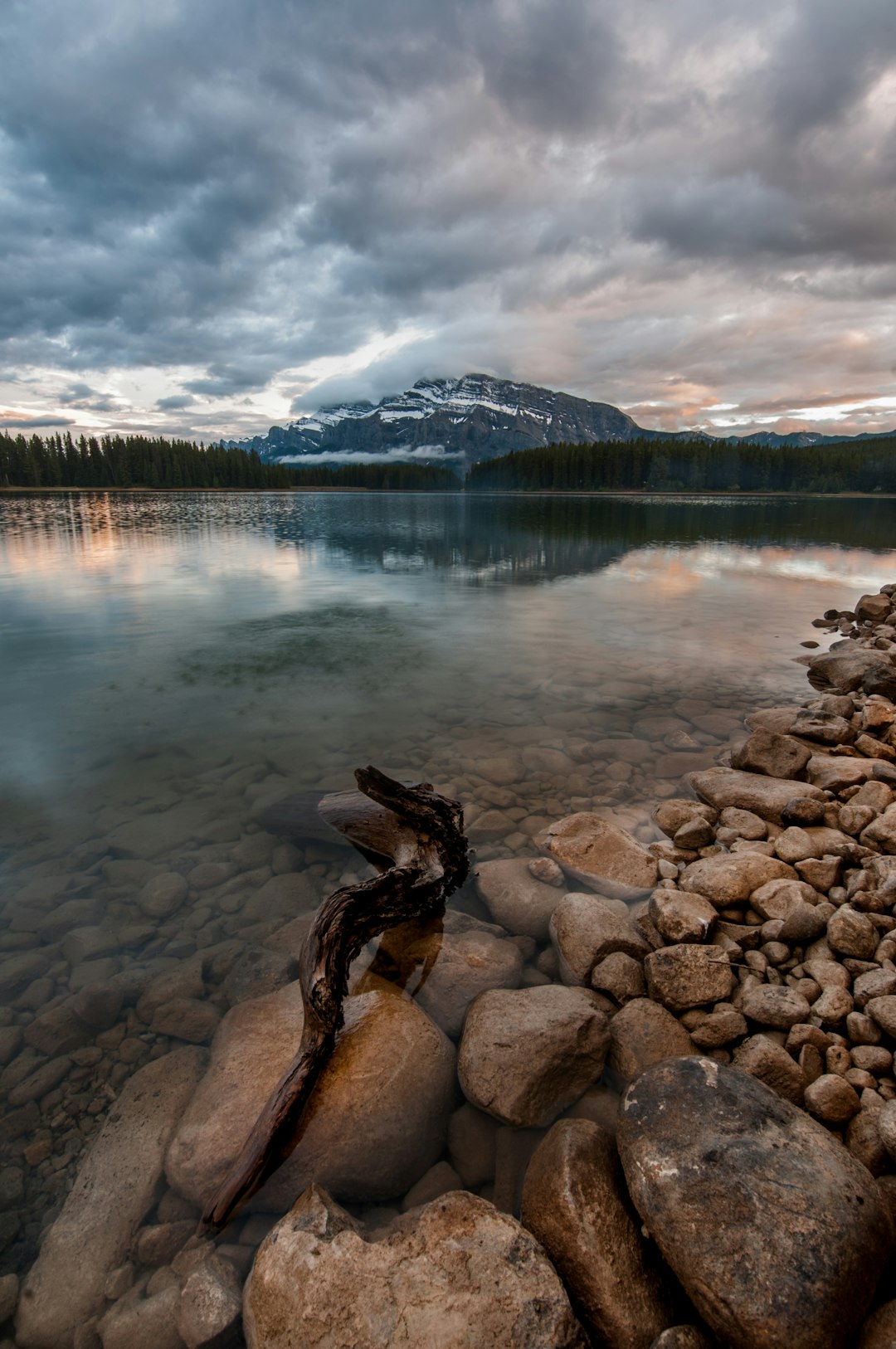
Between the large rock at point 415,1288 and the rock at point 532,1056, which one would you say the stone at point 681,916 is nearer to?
the rock at point 532,1056

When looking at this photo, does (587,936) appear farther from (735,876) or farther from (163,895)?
(163,895)

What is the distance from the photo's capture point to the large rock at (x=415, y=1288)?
257 cm

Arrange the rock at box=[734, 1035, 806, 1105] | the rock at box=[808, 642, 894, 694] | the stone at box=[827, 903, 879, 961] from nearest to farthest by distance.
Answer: the rock at box=[734, 1035, 806, 1105]
the stone at box=[827, 903, 879, 961]
the rock at box=[808, 642, 894, 694]

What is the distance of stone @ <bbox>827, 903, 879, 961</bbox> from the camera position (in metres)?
4.17

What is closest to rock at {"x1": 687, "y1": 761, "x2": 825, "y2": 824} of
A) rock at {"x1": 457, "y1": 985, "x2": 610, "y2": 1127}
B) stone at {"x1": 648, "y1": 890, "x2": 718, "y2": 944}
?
stone at {"x1": 648, "y1": 890, "x2": 718, "y2": 944}

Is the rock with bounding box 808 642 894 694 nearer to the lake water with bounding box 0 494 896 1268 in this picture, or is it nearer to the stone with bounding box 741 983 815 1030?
the lake water with bounding box 0 494 896 1268

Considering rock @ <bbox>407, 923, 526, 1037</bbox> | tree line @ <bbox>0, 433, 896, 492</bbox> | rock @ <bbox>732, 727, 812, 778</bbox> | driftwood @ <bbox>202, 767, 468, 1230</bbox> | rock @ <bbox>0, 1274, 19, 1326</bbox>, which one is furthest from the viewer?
tree line @ <bbox>0, 433, 896, 492</bbox>

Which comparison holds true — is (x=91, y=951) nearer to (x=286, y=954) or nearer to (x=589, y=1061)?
(x=286, y=954)

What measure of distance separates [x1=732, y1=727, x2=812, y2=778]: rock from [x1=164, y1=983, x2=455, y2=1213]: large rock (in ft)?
18.6

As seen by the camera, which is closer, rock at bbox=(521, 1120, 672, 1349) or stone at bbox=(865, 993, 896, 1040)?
rock at bbox=(521, 1120, 672, 1349)

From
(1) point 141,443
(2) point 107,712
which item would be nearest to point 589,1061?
(2) point 107,712

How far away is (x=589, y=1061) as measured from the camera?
4.12 metres

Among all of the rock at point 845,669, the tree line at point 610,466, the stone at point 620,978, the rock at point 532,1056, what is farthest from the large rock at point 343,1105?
the tree line at point 610,466

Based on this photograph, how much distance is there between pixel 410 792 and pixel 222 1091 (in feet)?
9.38
